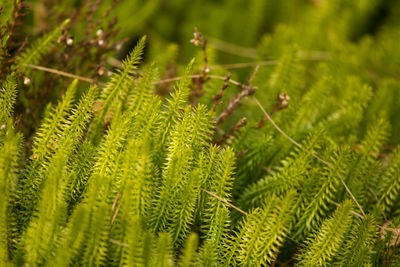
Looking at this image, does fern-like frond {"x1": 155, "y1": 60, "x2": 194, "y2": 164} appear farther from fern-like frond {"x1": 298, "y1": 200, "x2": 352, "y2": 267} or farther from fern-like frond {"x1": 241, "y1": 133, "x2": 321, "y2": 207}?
fern-like frond {"x1": 298, "y1": 200, "x2": 352, "y2": 267}

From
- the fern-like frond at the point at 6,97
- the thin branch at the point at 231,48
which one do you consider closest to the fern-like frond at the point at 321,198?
the fern-like frond at the point at 6,97

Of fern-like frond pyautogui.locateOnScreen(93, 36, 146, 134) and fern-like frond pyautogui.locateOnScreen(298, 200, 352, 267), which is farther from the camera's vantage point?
fern-like frond pyautogui.locateOnScreen(93, 36, 146, 134)

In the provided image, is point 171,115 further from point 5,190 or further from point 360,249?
point 360,249

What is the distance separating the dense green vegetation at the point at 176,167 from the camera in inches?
26.3

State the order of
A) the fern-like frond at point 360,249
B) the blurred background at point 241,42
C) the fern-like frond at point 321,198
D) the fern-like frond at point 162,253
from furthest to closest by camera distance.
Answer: the blurred background at point 241,42, the fern-like frond at point 321,198, the fern-like frond at point 360,249, the fern-like frond at point 162,253

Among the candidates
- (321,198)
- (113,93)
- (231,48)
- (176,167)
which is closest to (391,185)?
(321,198)

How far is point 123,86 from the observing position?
917 millimetres

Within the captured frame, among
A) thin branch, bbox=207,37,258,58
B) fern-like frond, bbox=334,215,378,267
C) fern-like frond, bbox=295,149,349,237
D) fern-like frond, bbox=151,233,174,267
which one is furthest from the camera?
thin branch, bbox=207,37,258,58

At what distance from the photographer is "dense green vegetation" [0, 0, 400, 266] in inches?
26.3

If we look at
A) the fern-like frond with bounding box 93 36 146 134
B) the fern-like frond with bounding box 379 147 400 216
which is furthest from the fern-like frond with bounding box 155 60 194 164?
the fern-like frond with bounding box 379 147 400 216

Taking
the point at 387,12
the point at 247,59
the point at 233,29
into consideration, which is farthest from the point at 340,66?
the point at 387,12

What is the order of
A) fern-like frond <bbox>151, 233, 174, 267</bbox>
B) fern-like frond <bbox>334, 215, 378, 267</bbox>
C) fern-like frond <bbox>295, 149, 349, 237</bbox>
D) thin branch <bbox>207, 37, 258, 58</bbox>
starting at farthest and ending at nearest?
thin branch <bbox>207, 37, 258, 58</bbox>
fern-like frond <bbox>295, 149, 349, 237</bbox>
fern-like frond <bbox>334, 215, 378, 267</bbox>
fern-like frond <bbox>151, 233, 174, 267</bbox>

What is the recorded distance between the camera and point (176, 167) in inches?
29.8

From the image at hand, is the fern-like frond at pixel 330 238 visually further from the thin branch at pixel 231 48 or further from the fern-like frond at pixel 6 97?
the thin branch at pixel 231 48
